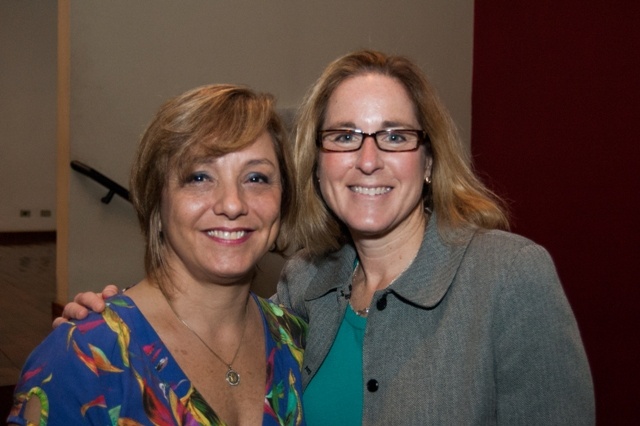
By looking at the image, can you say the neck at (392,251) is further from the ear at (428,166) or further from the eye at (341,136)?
the eye at (341,136)

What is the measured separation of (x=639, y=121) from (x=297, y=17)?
212 cm

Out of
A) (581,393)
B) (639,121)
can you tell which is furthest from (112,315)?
(639,121)

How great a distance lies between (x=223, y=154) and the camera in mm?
1642

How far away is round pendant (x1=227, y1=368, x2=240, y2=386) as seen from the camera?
1.70 metres

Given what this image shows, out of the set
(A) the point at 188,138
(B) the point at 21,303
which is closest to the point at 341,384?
(A) the point at 188,138

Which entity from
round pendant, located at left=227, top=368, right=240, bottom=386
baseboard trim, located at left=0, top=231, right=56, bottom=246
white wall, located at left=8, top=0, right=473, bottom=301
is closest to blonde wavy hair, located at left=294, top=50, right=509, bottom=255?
round pendant, located at left=227, top=368, right=240, bottom=386

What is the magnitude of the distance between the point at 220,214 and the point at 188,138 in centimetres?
19

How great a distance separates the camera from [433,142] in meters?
1.91

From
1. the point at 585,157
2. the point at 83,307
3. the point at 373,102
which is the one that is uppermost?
the point at 373,102

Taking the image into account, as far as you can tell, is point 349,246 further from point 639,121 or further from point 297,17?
point 297,17

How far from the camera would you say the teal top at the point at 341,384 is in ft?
5.75

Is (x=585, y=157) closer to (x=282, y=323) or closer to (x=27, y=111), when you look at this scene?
(x=282, y=323)

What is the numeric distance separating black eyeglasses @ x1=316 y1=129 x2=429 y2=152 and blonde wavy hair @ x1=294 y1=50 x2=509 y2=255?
0.18ft

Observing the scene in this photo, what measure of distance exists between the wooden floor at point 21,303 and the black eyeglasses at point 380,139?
2.55 m
